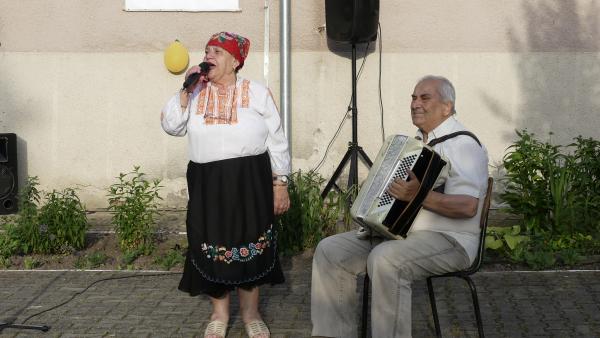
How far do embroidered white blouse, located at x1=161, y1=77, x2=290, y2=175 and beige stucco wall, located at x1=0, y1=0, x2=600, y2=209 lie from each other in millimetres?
4497

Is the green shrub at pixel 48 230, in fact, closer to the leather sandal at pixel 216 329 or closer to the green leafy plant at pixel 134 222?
the green leafy plant at pixel 134 222

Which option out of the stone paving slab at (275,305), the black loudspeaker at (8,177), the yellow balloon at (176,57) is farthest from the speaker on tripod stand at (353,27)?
the black loudspeaker at (8,177)

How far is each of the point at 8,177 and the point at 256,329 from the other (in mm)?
4413

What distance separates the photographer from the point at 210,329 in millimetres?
5805

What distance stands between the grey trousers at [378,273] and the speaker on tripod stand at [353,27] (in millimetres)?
3668

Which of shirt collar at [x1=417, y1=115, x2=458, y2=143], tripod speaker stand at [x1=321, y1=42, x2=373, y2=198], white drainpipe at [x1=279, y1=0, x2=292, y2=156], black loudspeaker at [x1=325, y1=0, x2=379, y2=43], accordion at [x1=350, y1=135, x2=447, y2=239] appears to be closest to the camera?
accordion at [x1=350, y1=135, x2=447, y2=239]

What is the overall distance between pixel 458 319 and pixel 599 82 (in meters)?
4.76

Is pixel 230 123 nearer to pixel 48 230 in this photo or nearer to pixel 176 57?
pixel 48 230

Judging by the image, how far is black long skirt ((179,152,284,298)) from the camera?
5.58 meters

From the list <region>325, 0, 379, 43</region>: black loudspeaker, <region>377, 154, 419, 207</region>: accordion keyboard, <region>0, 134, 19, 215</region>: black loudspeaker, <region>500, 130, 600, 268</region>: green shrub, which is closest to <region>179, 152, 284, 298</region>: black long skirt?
<region>377, 154, 419, 207</region>: accordion keyboard

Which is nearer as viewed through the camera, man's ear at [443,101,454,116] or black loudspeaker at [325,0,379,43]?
man's ear at [443,101,454,116]

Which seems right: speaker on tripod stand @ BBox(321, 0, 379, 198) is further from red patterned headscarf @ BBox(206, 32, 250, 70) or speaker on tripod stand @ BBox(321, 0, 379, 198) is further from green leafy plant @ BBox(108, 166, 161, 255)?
red patterned headscarf @ BBox(206, 32, 250, 70)

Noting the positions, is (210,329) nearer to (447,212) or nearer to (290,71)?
(447,212)

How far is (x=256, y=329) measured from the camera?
580 cm
